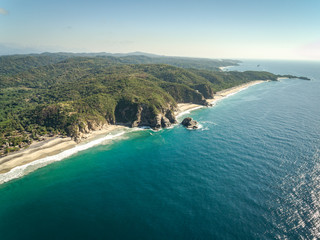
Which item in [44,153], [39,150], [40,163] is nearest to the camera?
[40,163]

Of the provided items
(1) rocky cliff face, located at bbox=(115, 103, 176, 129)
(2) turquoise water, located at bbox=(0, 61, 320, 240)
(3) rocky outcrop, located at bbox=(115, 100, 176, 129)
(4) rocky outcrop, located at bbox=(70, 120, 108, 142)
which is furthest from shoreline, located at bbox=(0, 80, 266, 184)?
(3) rocky outcrop, located at bbox=(115, 100, 176, 129)

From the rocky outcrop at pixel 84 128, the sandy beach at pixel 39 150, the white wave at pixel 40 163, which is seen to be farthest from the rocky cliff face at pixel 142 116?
the white wave at pixel 40 163

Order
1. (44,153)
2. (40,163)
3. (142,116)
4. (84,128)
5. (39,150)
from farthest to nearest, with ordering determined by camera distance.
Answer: (142,116), (84,128), (39,150), (44,153), (40,163)

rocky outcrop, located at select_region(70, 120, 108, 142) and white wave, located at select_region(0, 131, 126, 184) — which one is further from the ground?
rocky outcrop, located at select_region(70, 120, 108, 142)

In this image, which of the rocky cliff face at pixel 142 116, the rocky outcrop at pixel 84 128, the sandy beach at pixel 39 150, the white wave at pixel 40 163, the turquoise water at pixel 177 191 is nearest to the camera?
the turquoise water at pixel 177 191

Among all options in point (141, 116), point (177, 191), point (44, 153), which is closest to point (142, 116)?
point (141, 116)

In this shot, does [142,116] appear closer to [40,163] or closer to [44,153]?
[44,153]

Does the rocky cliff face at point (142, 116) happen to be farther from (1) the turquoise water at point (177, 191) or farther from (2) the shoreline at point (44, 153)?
(1) the turquoise water at point (177, 191)

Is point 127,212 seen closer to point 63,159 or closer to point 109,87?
point 63,159

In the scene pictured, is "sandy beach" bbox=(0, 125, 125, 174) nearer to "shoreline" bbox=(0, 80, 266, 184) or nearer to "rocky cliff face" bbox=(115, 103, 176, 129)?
"shoreline" bbox=(0, 80, 266, 184)
